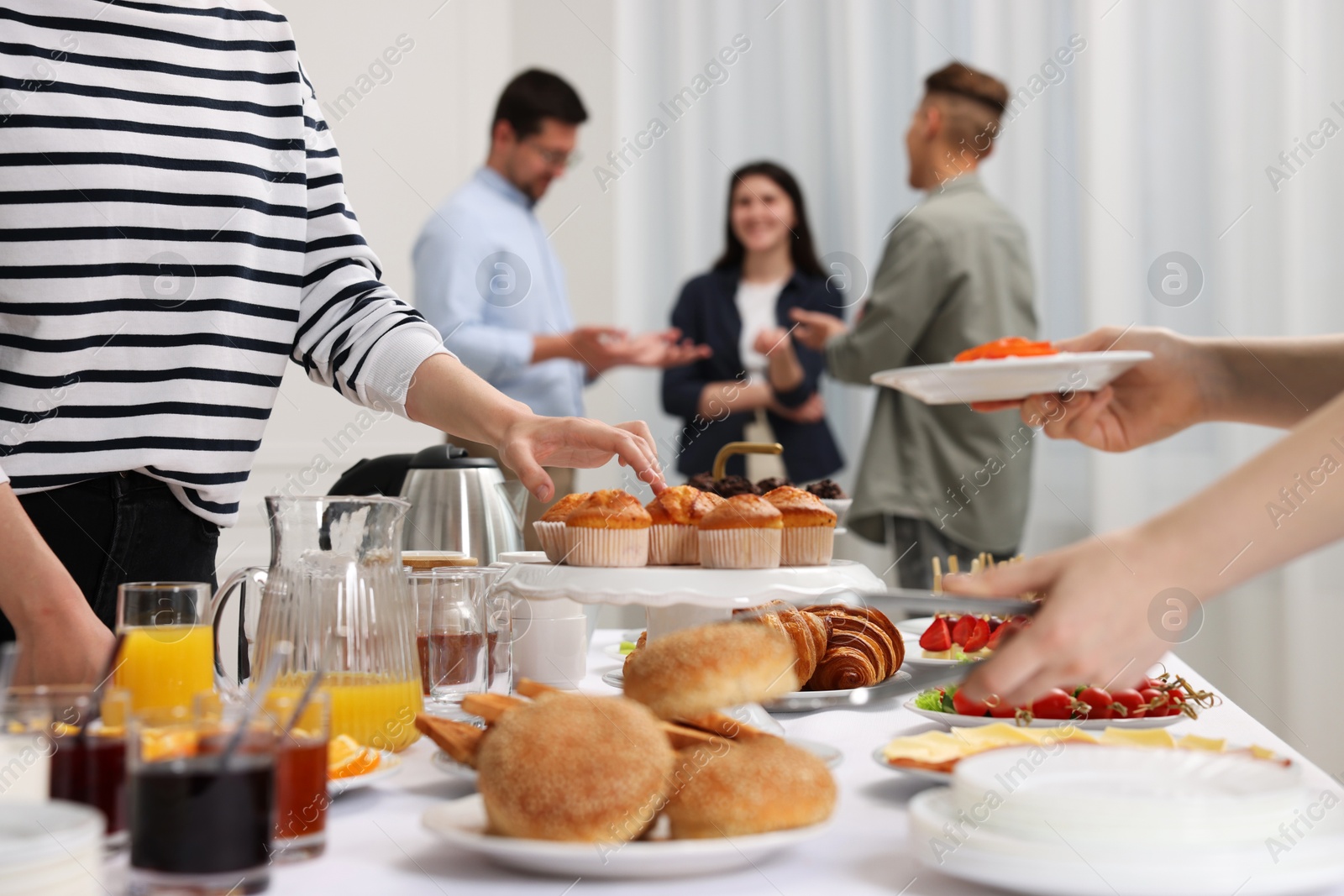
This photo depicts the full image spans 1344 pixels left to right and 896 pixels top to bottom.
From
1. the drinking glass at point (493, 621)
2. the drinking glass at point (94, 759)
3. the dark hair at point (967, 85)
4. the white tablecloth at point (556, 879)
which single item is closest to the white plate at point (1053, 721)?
the white tablecloth at point (556, 879)

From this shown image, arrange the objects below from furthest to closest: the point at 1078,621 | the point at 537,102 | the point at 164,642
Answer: the point at 537,102 < the point at 164,642 < the point at 1078,621

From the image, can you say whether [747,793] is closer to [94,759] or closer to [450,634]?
[94,759]

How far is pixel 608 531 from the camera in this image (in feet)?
3.79

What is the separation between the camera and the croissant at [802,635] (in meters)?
1.13

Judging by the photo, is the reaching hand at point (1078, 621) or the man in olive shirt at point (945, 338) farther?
the man in olive shirt at point (945, 338)

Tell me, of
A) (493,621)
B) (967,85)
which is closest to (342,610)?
(493,621)

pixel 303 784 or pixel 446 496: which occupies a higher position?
pixel 446 496

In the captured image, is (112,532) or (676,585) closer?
(676,585)

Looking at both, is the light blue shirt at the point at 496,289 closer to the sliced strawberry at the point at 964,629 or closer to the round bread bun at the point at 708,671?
the sliced strawberry at the point at 964,629

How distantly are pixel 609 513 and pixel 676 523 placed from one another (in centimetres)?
11

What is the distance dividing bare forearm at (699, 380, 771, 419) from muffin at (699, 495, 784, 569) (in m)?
2.44

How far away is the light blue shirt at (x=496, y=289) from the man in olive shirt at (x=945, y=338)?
2.77 feet

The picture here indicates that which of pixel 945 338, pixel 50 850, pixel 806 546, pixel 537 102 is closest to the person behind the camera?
pixel 50 850

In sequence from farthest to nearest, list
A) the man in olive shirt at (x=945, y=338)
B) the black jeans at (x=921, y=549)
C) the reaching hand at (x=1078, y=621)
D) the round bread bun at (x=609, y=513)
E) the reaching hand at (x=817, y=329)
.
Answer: the reaching hand at (x=817, y=329) < the black jeans at (x=921, y=549) < the man in olive shirt at (x=945, y=338) < the round bread bun at (x=609, y=513) < the reaching hand at (x=1078, y=621)
